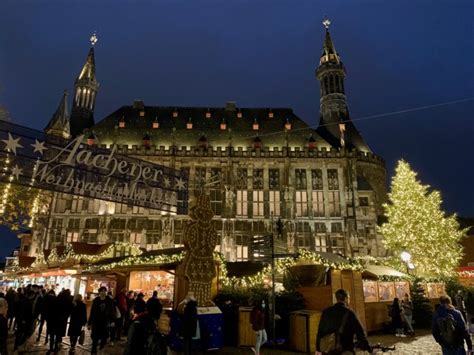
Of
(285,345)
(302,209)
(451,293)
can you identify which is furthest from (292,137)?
(285,345)

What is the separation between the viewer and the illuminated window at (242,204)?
32.8 metres

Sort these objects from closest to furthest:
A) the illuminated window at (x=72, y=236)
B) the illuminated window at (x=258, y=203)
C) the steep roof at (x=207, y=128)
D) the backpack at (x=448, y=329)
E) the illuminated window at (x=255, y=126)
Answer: the backpack at (x=448, y=329), the illuminated window at (x=72, y=236), the illuminated window at (x=258, y=203), the steep roof at (x=207, y=128), the illuminated window at (x=255, y=126)

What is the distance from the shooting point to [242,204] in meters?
33.2

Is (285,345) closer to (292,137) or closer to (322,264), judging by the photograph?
(322,264)

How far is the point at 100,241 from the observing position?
102 feet

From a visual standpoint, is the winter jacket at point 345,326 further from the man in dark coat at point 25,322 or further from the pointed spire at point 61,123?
the pointed spire at point 61,123

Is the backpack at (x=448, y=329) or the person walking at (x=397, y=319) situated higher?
the backpack at (x=448, y=329)

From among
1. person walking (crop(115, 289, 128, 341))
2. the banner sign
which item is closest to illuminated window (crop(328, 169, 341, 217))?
person walking (crop(115, 289, 128, 341))

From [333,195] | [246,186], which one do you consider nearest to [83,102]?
[246,186]

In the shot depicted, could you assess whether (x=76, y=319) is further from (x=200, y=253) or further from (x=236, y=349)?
(x=236, y=349)

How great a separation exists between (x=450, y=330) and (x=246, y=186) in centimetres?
2845

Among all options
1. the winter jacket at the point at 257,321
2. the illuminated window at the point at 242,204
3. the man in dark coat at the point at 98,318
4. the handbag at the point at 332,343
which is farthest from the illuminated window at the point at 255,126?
the handbag at the point at 332,343

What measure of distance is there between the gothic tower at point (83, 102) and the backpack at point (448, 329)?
136 ft

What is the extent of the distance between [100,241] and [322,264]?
2491 cm
